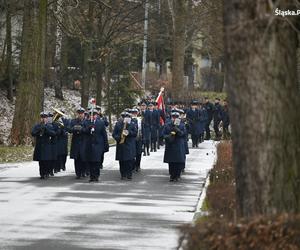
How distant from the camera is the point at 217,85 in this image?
219ft

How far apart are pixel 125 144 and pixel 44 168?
2.14 metres

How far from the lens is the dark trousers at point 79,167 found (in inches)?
779

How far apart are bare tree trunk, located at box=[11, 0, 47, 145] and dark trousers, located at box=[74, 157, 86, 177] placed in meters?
9.34

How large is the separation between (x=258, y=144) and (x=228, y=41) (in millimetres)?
996

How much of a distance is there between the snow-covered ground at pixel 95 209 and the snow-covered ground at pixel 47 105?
1217 centimetres

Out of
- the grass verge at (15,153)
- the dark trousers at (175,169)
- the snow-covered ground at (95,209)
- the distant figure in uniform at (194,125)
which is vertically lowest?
the snow-covered ground at (95,209)

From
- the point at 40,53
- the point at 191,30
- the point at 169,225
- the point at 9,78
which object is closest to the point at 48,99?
the point at 9,78

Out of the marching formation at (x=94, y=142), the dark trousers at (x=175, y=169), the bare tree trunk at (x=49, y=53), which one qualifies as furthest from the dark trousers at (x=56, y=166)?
the bare tree trunk at (x=49, y=53)

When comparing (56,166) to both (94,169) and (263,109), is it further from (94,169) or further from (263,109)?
(263,109)

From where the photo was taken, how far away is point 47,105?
42750 mm

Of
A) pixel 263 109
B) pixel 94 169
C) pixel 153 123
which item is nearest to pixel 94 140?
pixel 94 169

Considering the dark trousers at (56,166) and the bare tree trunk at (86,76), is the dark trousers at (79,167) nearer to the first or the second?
the dark trousers at (56,166)

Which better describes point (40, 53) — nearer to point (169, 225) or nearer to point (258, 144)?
point (169, 225)

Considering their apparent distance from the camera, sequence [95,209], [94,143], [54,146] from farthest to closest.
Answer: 1. [54,146]
2. [94,143]
3. [95,209]
